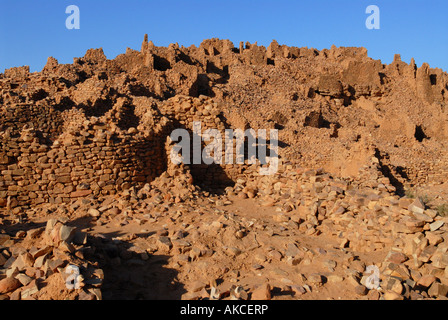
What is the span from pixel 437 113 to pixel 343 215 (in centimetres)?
2056

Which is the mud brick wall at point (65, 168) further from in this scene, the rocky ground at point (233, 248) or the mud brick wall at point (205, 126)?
the mud brick wall at point (205, 126)

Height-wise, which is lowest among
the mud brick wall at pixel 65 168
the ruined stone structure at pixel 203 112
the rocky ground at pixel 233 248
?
the rocky ground at pixel 233 248

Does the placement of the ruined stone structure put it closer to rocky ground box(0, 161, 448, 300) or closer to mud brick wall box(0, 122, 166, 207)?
mud brick wall box(0, 122, 166, 207)

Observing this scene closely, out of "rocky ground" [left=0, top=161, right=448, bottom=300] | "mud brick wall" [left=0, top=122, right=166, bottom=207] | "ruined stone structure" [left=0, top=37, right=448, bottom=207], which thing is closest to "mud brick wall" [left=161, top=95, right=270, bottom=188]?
"ruined stone structure" [left=0, top=37, right=448, bottom=207]

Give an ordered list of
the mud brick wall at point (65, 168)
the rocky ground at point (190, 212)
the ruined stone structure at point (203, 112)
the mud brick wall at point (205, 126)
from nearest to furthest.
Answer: the rocky ground at point (190, 212), the mud brick wall at point (65, 168), the ruined stone structure at point (203, 112), the mud brick wall at point (205, 126)

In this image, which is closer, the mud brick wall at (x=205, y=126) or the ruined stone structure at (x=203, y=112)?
the ruined stone structure at (x=203, y=112)

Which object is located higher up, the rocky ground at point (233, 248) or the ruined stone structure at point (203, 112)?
the ruined stone structure at point (203, 112)

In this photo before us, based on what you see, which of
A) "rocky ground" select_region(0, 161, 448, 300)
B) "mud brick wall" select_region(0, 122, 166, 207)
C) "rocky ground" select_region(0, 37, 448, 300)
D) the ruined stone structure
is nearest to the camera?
"rocky ground" select_region(0, 161, 448, 300)

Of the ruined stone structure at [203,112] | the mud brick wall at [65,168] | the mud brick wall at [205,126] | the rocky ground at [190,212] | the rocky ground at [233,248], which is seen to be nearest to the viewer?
the rocky ground at [233,248]

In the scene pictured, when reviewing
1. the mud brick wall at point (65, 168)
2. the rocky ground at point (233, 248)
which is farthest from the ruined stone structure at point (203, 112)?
the rocky ground at point (233, 248)

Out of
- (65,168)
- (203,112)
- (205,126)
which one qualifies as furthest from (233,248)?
(203,112)

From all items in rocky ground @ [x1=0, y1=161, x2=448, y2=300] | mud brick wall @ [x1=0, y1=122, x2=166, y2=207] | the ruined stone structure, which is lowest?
rocky ground @ [x1=0, y1=161, x2=448, y2=300]

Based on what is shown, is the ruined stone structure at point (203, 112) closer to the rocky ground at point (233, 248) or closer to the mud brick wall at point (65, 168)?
the mud brick wall at point (65, 168)

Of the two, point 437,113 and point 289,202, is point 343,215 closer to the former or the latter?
point 289,202
